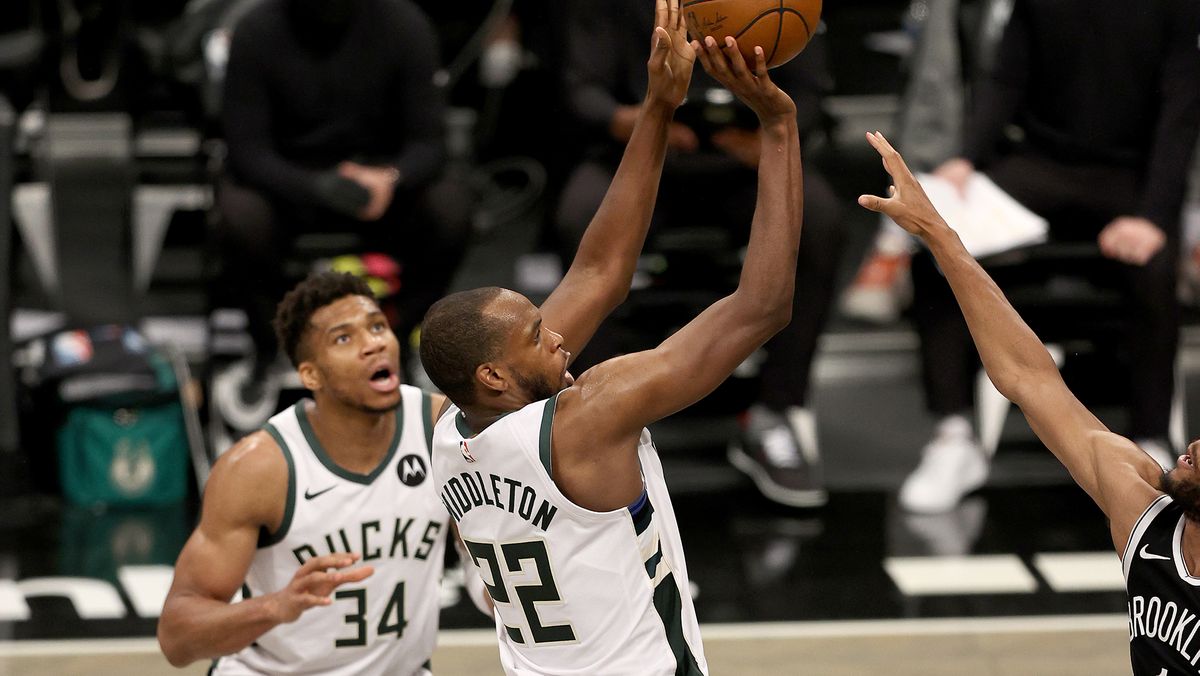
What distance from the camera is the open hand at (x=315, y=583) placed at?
→ 3137mm

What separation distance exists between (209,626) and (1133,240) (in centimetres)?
349

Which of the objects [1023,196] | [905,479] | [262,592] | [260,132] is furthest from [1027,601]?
[260,132]

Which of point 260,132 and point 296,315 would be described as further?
point 260,132

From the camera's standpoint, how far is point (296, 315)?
386cm

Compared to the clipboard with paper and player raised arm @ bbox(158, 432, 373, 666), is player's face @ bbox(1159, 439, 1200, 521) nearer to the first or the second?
player raised arm @ bbox(158, 432, 373, 666)

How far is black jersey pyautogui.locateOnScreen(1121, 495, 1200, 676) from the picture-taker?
2.79 metres

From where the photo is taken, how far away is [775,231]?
2.85 metres

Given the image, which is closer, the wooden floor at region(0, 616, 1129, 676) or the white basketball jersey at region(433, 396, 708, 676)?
the white basketball jersey at region(433, 396, 708, 676)

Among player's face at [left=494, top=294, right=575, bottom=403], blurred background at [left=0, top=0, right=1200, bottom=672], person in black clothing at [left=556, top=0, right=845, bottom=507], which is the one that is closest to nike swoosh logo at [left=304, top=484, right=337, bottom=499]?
player's face at [left=494, top=294, right=575, bottom=403]

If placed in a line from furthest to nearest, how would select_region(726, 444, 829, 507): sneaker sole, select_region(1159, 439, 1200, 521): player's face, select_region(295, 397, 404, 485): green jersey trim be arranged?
select_region(726, 444, 829, 507): sneaker sole, select_region(295, 397, 404, 485): green jersey trim, select_region(1159, 439, 1200, 521): player's face

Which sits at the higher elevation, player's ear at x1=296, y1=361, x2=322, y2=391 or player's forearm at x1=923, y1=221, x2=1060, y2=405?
player's forearm at x1=923, y1=221, x2=1060, y2=405

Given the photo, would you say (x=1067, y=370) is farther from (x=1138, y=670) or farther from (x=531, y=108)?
(x=1138, y=670)

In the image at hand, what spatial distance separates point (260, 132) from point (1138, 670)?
384 centimetres

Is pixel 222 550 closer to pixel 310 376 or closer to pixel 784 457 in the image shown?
pixel 310 376
